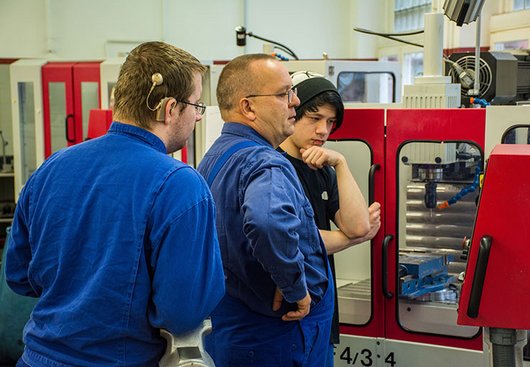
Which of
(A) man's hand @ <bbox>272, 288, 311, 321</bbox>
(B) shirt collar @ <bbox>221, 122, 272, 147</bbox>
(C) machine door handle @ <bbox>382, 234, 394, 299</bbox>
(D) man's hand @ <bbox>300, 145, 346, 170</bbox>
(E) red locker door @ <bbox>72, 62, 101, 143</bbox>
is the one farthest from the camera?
(E) red locker door @ <bbox>72, 62, 101, 143</bbox>

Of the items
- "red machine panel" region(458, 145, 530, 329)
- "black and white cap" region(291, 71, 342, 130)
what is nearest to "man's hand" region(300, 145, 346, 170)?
"black and white cap" region(291, 71, 342, 130)

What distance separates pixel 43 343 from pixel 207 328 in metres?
0.31

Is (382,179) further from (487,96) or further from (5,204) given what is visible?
(5,204)

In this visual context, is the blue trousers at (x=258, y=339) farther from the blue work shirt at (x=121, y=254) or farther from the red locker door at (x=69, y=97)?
the red locker door at (x=69, y=97)

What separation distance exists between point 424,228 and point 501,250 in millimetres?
1148

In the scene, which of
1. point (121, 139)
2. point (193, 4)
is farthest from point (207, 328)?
point (193, 4)

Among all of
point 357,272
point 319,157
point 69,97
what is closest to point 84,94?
point 69,97

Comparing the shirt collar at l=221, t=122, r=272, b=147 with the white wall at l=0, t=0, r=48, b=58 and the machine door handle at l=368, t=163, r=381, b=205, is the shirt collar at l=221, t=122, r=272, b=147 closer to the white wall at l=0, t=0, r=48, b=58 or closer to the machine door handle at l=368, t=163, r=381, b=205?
the machine door handle at l=368, t=163, r=381, b=205

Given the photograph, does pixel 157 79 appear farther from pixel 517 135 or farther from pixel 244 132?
pixel 517 135

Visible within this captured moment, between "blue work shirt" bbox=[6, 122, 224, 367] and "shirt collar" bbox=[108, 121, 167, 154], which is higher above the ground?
"shirt collar" bbox=[108, 121, 167, 154]

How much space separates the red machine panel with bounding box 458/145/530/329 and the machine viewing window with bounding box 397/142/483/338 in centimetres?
103

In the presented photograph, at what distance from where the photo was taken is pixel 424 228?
248 cm

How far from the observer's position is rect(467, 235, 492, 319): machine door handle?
133 cm

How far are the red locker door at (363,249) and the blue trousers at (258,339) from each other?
532 millimetres
